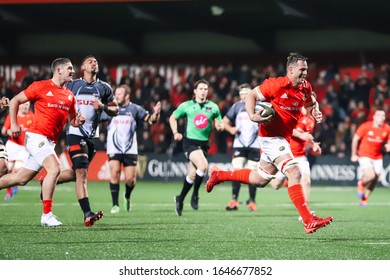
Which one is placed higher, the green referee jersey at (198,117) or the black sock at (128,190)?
the green referee jersey at (198,117)

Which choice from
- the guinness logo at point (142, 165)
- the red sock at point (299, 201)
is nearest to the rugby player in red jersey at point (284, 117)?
the red sock at point (299, 201)

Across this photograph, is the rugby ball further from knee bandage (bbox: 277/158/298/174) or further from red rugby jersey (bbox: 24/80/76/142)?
red rugby jersey (bbox: 24/80/76/142)

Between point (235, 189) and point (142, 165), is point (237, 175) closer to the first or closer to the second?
point (235, 189)

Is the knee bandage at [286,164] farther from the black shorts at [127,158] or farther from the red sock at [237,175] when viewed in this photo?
the black shorts at [127,158]

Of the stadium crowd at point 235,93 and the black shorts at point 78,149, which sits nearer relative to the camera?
the black shorts at point 78,149

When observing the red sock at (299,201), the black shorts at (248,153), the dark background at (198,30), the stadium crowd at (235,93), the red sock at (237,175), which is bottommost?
the red sock at (299,201)

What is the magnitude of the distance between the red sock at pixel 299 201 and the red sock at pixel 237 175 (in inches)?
46.7

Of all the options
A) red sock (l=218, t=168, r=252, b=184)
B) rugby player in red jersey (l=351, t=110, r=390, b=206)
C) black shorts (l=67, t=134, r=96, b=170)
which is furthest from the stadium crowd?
black shorts (l=67, t=134, r=96, b=170)

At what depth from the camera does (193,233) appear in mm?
10727

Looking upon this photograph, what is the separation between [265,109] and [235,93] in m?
17.7

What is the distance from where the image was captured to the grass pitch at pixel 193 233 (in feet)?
28.4

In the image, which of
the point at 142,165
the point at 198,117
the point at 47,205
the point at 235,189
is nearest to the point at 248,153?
the point at 235,189

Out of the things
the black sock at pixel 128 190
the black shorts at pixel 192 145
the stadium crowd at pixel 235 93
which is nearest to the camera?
the black shorts at pixel 192 145
